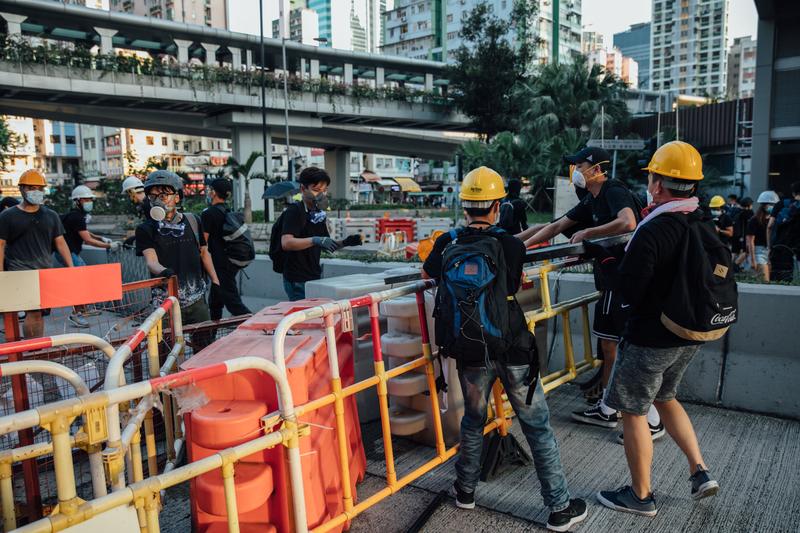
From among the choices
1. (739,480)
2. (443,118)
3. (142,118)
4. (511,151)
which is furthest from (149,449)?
(443,118)

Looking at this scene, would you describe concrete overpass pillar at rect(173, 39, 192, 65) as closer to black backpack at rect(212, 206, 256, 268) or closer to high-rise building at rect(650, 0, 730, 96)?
black backpack at rect(212, 206, 256, 268)

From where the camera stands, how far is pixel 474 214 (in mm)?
3357

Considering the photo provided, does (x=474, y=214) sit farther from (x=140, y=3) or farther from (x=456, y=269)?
(x=140, y=3)

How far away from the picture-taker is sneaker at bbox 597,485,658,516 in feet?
11.3

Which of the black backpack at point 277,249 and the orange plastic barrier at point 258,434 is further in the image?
the black backpack at point 277,249

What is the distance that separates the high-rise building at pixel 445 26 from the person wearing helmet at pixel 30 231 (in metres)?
96.9

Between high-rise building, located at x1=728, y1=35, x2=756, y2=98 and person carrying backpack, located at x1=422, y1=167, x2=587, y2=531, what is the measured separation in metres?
175

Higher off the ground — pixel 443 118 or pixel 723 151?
pixel 443 118

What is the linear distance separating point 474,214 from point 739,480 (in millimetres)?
2440

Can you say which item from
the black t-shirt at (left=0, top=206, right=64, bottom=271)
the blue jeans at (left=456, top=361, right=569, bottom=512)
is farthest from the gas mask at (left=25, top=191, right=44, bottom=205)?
the blue jeans at (left=456, top=361, right=569, bottom=512)

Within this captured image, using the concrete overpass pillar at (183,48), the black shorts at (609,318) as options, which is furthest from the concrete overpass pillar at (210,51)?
the black shorts at (609,318)

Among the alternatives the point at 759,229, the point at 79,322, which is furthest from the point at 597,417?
the point at 759,229

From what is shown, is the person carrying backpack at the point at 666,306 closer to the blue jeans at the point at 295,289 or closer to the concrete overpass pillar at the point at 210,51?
the blue jeans at the point at 295,289

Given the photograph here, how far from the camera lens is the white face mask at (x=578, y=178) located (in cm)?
475
